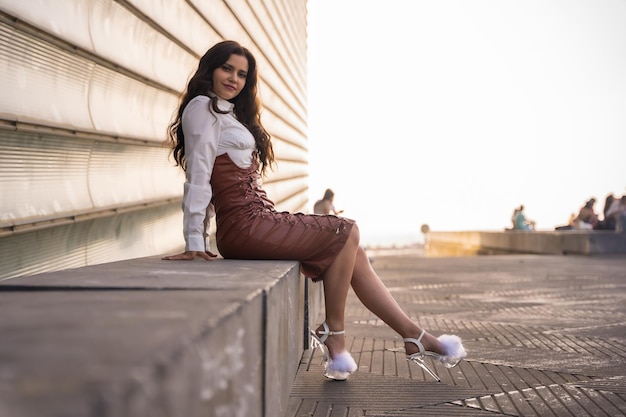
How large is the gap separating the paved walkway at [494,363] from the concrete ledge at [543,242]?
30.6ft

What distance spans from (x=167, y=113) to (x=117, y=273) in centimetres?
341

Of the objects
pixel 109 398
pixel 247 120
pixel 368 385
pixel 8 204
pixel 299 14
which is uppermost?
pixel 299 14

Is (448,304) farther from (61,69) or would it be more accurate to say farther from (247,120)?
(61,69)

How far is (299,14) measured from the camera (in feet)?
53.7

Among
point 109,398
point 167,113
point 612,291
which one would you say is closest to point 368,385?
point 109,398

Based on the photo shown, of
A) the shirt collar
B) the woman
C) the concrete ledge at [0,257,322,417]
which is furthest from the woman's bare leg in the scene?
the concrete ledge at [0,257,322,417]

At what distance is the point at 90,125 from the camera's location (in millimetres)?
3938

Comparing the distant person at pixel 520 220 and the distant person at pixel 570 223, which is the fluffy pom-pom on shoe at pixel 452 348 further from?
the distant person at pixel 520 220

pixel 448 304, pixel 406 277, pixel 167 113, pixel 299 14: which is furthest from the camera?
pixel 299 14

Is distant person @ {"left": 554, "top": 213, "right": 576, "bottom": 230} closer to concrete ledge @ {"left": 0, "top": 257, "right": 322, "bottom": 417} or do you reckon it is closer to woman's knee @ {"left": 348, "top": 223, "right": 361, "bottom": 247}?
woman's knee @ {"left": 348, "top": 223, "right": 361, "bottom": 247}

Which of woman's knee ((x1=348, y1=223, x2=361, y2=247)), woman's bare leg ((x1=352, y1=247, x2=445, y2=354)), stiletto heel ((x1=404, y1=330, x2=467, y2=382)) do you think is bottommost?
stiletto heel ((x1=404, y1=330, x2=467, y2=382))

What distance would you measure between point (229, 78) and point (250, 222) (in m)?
0.84

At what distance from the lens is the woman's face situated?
3.69 metres

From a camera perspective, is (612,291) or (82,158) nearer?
(82,158)
